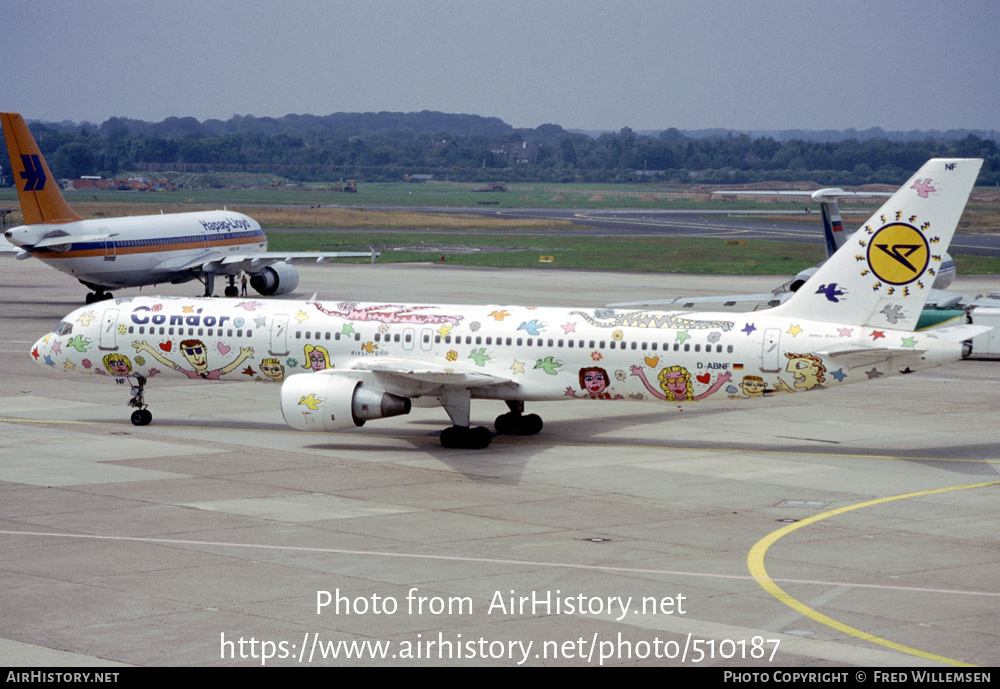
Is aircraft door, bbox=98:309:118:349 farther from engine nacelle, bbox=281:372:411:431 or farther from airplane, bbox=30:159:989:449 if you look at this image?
engine nacelle, bbox=281:372:411:431

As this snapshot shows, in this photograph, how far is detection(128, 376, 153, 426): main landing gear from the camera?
135 ft

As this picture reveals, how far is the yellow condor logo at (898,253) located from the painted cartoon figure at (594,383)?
811 cm

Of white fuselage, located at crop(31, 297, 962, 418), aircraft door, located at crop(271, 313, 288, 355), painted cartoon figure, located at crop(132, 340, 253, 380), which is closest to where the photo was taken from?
white fuselage, located at crop(31, 297, 962, 418)

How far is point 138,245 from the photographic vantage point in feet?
241

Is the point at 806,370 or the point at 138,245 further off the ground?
the point at 138,245

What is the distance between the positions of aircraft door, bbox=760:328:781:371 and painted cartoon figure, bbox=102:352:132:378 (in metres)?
19.7

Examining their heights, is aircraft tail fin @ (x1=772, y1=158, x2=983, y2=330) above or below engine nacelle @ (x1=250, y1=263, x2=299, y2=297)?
above

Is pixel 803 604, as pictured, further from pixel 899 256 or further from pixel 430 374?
pixel 430 374

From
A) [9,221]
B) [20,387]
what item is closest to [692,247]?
[9,221]

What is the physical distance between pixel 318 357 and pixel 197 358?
4098 millimetres

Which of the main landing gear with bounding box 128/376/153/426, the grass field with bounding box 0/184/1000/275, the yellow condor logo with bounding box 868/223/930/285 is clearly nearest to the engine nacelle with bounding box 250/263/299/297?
the grass field with bounding box 0/184/1000/275

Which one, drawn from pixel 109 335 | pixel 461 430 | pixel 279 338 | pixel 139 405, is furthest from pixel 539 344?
pixel 109 335

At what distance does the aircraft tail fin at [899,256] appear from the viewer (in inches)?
1359

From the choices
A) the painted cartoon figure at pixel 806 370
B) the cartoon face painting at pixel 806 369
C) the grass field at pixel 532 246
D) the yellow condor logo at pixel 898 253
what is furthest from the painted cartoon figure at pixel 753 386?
the grass field at pixel 532 246
